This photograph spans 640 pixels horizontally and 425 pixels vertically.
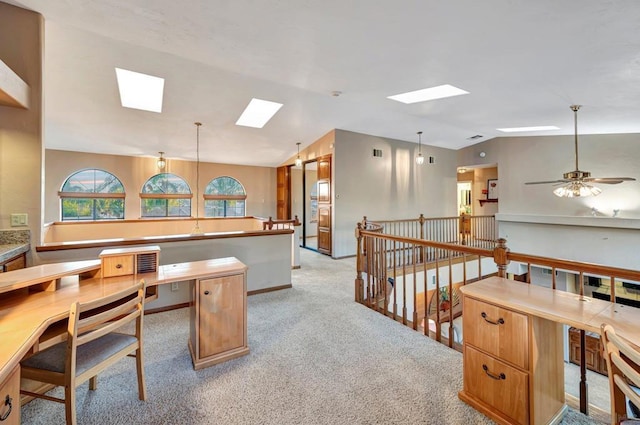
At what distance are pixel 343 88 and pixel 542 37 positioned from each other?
245 cm

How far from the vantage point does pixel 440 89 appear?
4.26 meters

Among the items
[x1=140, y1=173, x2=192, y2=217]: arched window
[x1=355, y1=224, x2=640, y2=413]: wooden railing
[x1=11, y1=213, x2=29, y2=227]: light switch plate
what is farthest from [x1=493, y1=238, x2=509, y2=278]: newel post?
[x1=140, y1=173, x2=192, y2=217]: arched window

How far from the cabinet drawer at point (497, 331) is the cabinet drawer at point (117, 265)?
260 centimetres

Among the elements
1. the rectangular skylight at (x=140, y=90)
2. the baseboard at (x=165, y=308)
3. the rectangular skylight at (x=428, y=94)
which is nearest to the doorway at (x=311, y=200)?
the rectangular skylight at (x=428, y=94)

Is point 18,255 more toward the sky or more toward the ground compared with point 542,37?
more toward the ground

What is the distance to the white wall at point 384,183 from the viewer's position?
6605 mm

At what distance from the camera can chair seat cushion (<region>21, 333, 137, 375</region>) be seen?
61.2 inches

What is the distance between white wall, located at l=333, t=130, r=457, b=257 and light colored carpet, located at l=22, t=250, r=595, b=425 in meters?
3.69

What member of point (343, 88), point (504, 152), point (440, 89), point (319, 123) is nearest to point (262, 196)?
point (319, 123)

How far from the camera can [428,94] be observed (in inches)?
179

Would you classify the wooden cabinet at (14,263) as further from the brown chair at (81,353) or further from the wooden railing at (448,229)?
the wooden railing at (448,229)

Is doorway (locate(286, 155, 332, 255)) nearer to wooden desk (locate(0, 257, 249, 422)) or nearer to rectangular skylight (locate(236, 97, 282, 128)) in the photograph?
rectangular skylight (locate(236, 97, 282, 128))

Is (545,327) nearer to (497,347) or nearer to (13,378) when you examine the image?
(497,347)

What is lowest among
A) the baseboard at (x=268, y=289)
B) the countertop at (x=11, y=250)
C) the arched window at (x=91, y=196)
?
the baseboard at (x=268, y=289)
